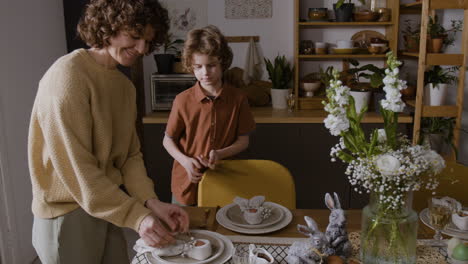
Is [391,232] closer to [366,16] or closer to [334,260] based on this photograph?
[334,260]

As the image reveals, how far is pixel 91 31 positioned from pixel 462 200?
5.17 feet

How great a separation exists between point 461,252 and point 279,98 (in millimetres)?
2212

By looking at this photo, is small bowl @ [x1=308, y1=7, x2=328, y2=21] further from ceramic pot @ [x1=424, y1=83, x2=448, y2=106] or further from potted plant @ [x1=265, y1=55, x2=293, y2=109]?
ceramic pot @ [x1=424, y1=83, x2=448, y2=106]

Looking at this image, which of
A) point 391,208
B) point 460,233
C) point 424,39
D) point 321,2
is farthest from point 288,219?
point 321,2

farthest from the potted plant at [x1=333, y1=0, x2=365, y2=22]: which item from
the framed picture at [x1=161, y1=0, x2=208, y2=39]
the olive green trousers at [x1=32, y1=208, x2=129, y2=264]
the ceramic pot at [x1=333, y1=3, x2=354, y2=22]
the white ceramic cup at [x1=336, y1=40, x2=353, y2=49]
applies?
the olive green trousers at [x1=32, y1=208, x2=129, y2=264]

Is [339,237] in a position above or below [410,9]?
below

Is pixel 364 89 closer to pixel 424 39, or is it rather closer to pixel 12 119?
pixel 424 39

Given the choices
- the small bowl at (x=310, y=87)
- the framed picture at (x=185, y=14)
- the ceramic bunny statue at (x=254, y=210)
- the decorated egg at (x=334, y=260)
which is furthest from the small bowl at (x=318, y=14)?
the decorated egg at (x=334, y=260)

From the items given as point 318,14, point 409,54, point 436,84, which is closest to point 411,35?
point 409,54

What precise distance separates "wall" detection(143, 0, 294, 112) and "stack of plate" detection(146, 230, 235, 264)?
2.31 metres

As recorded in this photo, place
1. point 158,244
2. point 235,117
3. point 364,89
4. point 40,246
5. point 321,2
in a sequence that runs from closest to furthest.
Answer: point 158,244 → point 40,246 → point 235,117 → point 364,89 → point 321,2

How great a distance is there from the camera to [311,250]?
1164 mm

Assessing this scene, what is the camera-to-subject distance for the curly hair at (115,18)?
1202 mm

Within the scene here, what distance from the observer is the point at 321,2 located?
336 centimetres
